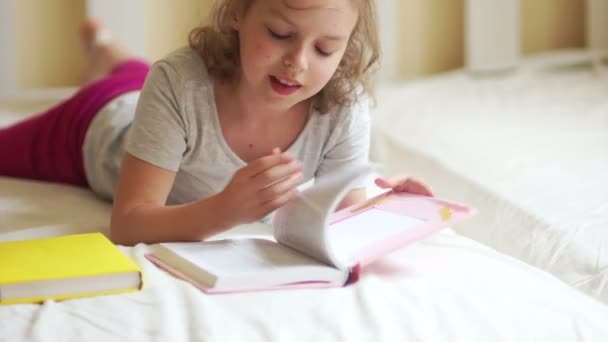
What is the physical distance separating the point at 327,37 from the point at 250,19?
0.10 m

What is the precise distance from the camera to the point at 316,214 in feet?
2.58

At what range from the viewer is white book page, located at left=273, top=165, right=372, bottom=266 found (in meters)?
0.76

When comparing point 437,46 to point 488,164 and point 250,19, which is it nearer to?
point 488,164

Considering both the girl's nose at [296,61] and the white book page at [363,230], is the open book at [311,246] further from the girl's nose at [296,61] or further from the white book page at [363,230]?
the girl's nose at [296,61]

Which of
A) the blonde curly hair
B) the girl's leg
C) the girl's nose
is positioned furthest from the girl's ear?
the girl's leg

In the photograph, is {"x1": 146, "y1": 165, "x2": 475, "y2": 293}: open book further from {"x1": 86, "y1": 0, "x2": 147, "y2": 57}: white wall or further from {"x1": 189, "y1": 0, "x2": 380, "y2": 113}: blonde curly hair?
{"x1": 86, "y1": 0, "x2": 147, "y2": 57}: white wall

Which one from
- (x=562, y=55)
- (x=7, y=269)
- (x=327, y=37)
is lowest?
(x=562, y=55)

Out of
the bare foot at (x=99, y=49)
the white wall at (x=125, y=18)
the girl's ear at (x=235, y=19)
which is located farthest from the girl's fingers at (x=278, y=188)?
the white wall at (x=125, y=18)

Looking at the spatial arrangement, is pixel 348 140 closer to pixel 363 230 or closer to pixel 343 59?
pixel 343 59

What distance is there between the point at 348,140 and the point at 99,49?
90 centimetres

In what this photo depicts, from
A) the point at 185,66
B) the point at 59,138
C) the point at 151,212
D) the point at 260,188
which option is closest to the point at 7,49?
→ the point at 59,138

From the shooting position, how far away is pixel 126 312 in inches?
26.9

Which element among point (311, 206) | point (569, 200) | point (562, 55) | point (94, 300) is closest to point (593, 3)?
point (562, 55)

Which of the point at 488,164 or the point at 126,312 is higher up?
the point at 126,312
